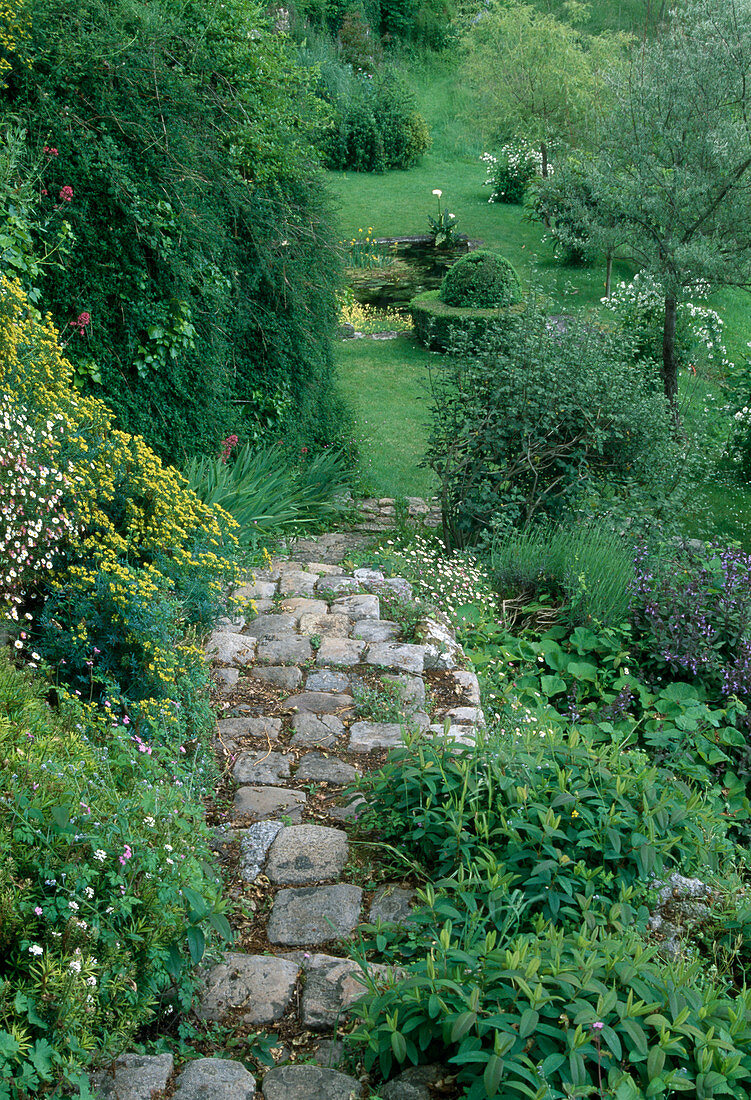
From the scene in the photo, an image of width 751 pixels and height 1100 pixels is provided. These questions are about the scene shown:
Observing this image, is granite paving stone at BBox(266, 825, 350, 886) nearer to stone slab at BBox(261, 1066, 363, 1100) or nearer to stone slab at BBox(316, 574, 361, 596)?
stone slab at BBox(261, 1066, 363, 1100)

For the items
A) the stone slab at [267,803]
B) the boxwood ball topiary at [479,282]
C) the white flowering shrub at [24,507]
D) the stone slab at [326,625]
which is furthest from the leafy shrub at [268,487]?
the boxwood ball topiary at [479,282]

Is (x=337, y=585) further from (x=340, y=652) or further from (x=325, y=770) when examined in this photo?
(x=325, y=770)

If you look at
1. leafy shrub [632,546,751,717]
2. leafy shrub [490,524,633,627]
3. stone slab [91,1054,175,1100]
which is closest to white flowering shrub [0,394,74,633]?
stone slab [91,1054,175,1100]

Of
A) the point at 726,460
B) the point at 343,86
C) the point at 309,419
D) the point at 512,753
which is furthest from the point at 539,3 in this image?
the point at 512,753

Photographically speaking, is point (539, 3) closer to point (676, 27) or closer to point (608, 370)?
point (676, 27)

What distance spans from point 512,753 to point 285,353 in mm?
5012

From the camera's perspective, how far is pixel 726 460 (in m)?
9.40

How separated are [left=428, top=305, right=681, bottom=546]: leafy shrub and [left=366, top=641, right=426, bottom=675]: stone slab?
5.54 ft

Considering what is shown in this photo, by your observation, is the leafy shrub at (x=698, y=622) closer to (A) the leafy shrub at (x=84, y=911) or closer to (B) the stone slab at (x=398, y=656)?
(B) the stone slab at (x=398, y=656)

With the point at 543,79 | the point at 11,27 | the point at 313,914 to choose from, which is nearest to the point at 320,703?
the point at 313,914

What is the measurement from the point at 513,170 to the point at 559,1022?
23346 millimetres

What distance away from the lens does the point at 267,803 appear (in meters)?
3.07

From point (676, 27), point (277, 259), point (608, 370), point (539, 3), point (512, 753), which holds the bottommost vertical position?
point (512, 753)

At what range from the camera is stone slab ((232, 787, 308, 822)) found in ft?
9.89
